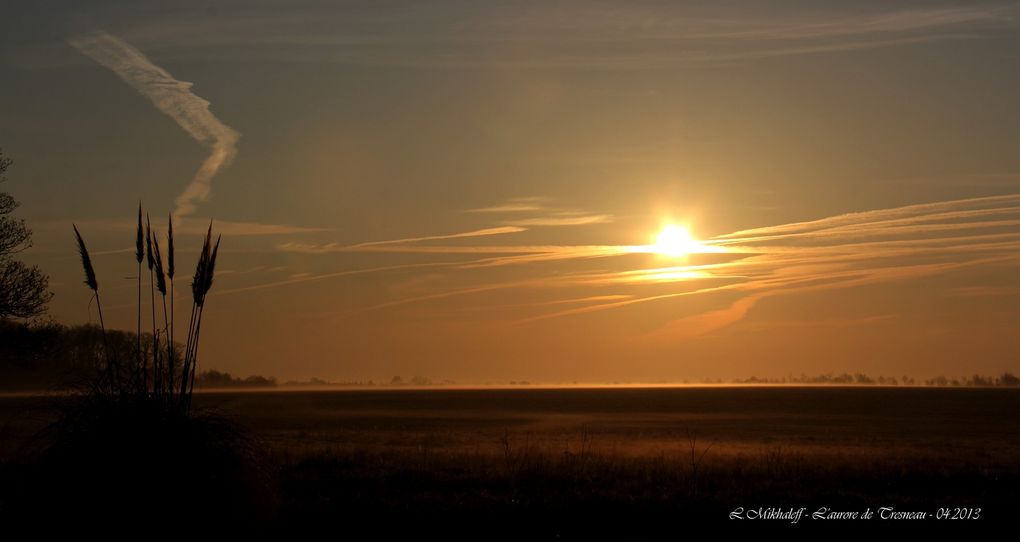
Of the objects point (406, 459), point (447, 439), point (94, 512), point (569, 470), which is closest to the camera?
point (94, 512)

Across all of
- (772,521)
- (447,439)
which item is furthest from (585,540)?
(447,439)

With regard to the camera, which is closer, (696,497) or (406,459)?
(696,497)

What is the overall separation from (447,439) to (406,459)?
14.6 meters

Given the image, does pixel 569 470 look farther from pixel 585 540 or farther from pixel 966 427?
pixel 966 427

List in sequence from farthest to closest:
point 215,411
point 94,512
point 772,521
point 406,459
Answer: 1. point 406,459
2. point 215,411
3. point 772,521
4. point 94,512

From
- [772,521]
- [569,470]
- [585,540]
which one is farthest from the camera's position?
[569,470]

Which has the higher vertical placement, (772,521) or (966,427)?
(966,427)

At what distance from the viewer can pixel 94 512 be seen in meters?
8.84

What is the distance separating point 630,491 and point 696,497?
1184 mm

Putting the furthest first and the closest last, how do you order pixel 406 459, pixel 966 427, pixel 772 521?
pixel 966 427 → pixel 406 459 → pixel 772 521

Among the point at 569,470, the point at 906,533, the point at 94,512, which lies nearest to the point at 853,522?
the point at 906,533

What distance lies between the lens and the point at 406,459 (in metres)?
17.9

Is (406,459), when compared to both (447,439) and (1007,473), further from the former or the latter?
(447,439)

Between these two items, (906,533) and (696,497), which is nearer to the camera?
(906,533)
